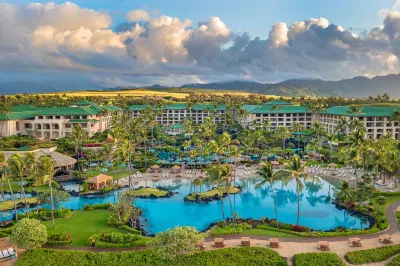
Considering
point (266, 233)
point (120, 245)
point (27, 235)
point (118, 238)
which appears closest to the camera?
point (27, 235)

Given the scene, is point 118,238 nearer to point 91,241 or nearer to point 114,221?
point 91,241

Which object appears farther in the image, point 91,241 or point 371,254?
point 91,241

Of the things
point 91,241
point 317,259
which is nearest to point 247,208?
point 317,259

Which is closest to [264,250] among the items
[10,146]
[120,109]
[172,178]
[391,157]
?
[391,157]

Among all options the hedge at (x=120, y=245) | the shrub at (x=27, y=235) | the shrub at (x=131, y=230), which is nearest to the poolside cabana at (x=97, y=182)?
the shrub at (x=131, y=230)

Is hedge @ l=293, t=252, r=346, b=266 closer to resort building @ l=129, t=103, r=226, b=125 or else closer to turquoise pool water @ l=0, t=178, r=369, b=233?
turquoise pool water @ l=0, t=178, r=369, b=233

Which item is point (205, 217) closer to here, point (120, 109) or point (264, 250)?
point (264, 250)

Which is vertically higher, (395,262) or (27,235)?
(27,235)
